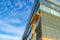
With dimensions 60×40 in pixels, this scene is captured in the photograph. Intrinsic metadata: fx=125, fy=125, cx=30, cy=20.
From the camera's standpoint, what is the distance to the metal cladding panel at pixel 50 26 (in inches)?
660

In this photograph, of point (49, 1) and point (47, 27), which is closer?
point (47, 27)

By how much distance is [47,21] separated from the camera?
59.1 ft

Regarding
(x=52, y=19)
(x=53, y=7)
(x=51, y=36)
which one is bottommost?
(x=51, y=36)

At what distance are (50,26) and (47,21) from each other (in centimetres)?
85

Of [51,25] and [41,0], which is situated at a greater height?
[41,0]

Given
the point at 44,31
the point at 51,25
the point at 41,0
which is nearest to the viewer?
the point at 44,31

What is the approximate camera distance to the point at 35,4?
19.6m

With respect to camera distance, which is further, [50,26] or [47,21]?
[47,21]

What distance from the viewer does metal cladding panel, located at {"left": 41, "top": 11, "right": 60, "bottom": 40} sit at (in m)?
16.8

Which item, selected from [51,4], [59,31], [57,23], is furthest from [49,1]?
[59,31]

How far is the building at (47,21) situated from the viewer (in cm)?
1666

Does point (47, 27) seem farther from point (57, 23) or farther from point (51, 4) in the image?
point (51, 4)

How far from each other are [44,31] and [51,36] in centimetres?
119

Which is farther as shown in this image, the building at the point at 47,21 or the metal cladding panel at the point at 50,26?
the metal cladding panel at the point at 50,26
